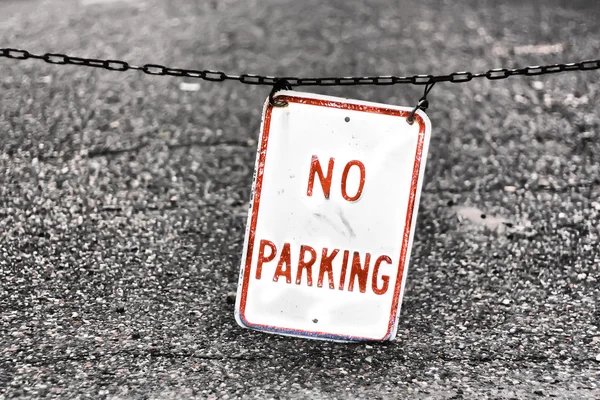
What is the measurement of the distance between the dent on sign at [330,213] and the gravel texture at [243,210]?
25 cm

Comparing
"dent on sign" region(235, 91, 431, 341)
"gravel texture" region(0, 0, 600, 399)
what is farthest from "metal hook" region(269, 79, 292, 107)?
"gravel texture" region(0, 0, 600, 399)

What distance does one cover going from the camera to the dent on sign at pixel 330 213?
300cm

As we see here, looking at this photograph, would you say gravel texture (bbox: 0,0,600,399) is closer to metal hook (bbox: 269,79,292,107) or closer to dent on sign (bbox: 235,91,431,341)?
dent on sign (bbox: 235,91,431,341)

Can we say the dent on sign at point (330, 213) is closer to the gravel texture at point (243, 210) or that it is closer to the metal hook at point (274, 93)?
the metal hook at point (274, 93)

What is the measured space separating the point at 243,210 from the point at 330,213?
1468 millimetres

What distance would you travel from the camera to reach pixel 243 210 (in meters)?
4.44

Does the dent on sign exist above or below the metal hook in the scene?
below

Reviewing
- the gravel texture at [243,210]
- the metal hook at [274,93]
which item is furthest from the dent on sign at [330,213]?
the gravel texture at [243,210]

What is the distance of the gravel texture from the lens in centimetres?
311

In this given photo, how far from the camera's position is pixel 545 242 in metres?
4.13

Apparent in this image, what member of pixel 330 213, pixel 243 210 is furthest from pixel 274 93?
pixel 243 210

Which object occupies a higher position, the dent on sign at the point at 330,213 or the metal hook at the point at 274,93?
the metal hook at the point at 274,93

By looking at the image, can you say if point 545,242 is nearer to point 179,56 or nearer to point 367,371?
point 367,371

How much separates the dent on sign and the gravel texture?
25cm
